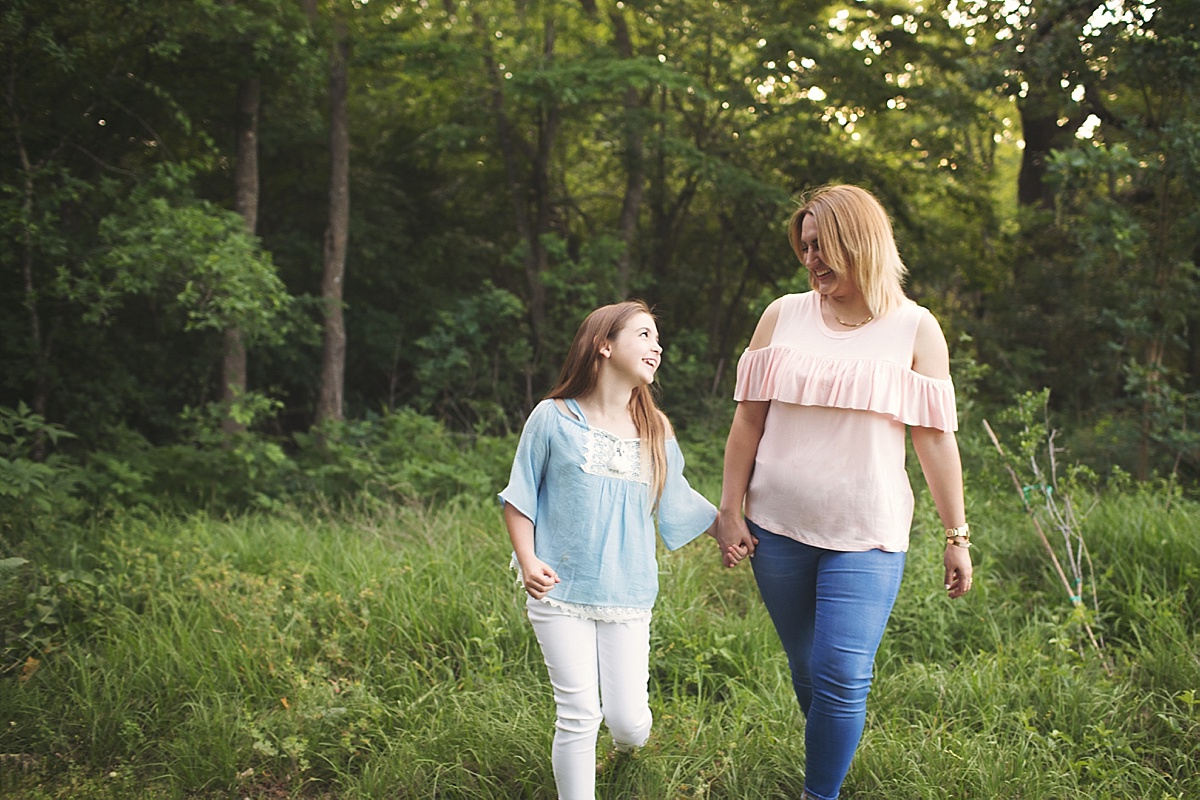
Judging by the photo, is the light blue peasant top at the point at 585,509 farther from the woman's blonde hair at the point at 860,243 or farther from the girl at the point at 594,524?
the woman's blonde hair at the point at 860,243

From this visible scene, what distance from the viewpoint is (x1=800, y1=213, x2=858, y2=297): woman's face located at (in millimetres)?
2559

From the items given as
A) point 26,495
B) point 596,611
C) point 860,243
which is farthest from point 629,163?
point 596,611

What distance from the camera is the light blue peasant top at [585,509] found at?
2.60 meters

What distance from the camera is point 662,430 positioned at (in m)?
2.81

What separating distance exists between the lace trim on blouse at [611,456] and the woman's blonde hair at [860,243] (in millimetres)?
760

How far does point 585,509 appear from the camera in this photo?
264 centimetres

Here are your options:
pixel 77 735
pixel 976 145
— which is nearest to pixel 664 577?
pixel 77 735

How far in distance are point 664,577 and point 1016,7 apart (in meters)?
6.09

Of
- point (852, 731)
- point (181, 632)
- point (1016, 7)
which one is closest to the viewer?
point (852, 731)

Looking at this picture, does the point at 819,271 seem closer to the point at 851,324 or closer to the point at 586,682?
the point at 851,324

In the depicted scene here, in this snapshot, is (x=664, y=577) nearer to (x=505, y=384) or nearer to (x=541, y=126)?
(x=505, y=384)

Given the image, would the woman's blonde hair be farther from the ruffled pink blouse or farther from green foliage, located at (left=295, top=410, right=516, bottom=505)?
green foliage, located at (left=295, top=410, right=516, bottom=505)

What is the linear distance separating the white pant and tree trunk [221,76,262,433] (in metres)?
6.65

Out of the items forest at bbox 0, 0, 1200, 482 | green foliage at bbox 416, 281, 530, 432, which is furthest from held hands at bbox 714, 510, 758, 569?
green foliage at bbox 416, 281, 530, 432
